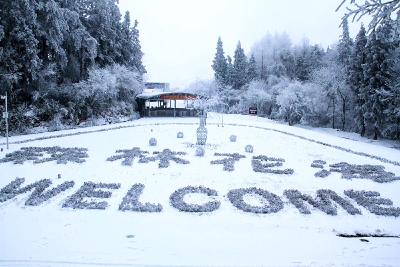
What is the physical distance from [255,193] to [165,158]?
6.59m

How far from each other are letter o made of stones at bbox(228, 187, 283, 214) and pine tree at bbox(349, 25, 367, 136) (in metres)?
29.8

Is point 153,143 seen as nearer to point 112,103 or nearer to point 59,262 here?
point 59,262

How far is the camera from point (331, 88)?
46062mm

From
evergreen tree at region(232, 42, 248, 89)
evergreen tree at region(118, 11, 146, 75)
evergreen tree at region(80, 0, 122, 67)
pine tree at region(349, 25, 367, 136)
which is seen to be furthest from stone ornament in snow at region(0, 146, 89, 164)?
evergreen tree at region(232, 42, 248, 89)

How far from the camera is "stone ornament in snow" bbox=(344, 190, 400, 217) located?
10.5 m

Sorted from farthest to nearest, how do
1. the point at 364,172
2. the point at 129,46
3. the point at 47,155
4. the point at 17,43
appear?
the point at 129,46 < the point at 17,43 < the point at 47,155 < the point at 364,172

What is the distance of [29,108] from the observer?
1230 inches

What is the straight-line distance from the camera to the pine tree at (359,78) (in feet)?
126

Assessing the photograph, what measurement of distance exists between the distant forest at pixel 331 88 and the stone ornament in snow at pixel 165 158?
9707 mm

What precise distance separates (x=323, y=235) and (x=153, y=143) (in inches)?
581

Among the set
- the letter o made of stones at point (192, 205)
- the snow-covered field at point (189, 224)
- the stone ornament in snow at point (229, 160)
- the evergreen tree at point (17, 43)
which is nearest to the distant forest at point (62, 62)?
the evergreen tree at point (17, 43)

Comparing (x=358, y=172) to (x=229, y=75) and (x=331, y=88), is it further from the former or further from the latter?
(x=229, y=75)

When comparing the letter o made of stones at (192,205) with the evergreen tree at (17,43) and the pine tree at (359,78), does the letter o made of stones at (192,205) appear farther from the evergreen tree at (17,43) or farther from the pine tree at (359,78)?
the pine tree at (359,78)

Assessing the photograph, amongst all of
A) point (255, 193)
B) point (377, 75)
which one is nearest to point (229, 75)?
point (377, 75)
